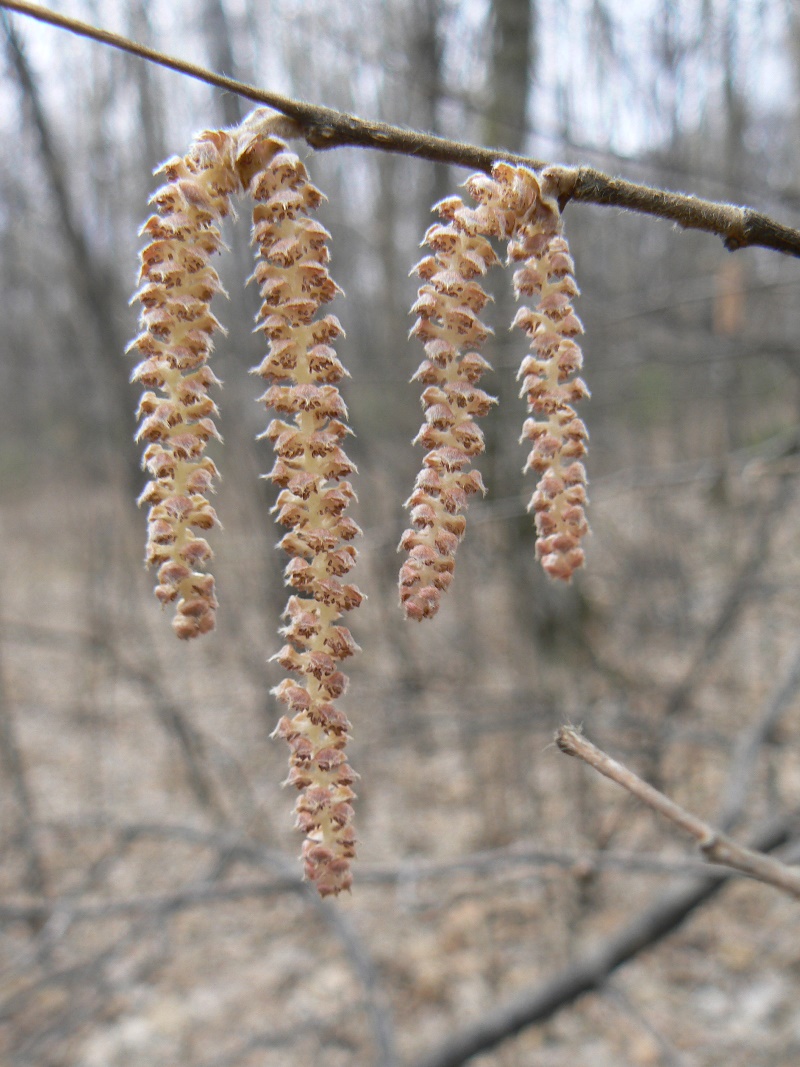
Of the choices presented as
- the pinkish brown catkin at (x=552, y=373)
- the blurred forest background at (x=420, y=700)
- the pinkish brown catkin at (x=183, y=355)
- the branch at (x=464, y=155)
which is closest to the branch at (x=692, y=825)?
the pinkish brown catkin at (x=552, y=373)

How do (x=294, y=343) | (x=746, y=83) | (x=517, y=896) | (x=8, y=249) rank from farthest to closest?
1. (x=746, y=83)
2. (x=8, y=249)
3. (x=517, y=896)
4. (x=294, y=343)

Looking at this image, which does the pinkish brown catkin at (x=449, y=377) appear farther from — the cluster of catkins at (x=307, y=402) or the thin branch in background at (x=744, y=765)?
the thin branch in background at (x=744, y=765)

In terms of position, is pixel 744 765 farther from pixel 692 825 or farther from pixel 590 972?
pixel 692 825

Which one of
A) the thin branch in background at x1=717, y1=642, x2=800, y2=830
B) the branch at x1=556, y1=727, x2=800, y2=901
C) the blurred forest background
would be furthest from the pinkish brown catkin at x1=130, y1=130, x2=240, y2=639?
the thin branch in background at x1=717, y1=642, x2=800, y2=830

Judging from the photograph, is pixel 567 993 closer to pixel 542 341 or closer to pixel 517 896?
pixel 517 896

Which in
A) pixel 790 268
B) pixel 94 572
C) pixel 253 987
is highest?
pixel 790 268

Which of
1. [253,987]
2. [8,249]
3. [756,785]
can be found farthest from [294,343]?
[8,249]

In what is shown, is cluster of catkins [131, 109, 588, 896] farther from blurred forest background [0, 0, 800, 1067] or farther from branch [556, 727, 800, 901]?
blurred forest background [0, 0, 800, 1067]
